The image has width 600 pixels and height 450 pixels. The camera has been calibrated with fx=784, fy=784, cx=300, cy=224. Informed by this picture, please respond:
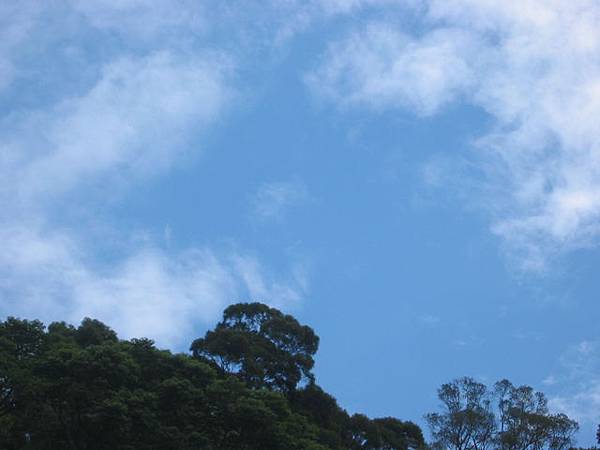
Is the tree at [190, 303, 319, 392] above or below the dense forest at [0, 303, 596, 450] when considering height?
above

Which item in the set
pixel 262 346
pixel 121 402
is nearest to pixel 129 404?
pixel 121 402

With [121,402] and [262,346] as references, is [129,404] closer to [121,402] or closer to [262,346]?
[121,402]

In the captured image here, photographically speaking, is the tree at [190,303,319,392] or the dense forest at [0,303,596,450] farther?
the tree at [190,303,319,392]

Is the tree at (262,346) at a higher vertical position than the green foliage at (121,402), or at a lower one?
higher

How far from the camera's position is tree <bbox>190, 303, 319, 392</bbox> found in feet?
134

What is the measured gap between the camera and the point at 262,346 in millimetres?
42562

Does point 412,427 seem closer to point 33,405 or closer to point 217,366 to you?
point 217,366

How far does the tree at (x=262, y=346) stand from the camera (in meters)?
40.9

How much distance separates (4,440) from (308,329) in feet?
65.1

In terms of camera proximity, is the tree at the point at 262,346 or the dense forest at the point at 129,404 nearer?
the dense forest at the point at 129,404

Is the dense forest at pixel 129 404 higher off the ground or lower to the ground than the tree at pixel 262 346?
lower

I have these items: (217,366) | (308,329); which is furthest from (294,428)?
(308,329)

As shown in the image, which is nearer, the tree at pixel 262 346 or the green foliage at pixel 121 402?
the green foliage at pixel 121 402

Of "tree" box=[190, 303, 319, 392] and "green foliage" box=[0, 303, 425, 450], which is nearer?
"green foliage" box=[0, 303, 425, 450]
